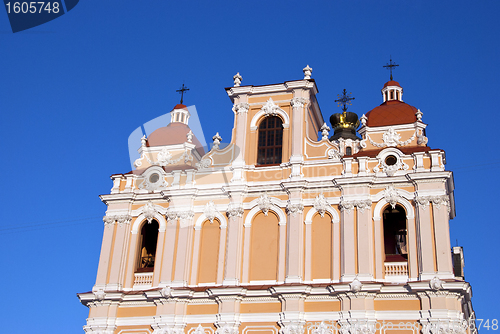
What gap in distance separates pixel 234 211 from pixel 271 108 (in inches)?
210

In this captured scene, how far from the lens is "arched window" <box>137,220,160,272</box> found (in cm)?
2731

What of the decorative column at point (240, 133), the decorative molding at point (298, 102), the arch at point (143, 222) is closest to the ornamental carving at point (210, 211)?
the decorative column at point (240, 133)

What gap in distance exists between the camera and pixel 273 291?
2364 centimetres

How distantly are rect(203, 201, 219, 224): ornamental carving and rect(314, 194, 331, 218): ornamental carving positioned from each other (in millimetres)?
4419

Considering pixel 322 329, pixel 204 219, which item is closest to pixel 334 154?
pixel 204 219

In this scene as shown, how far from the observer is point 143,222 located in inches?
1071

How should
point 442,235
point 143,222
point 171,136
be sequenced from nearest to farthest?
1. point 442,235
2. point 143,222
3. point 171,136

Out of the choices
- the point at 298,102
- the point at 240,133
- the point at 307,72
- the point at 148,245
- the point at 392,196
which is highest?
the point at 307,72

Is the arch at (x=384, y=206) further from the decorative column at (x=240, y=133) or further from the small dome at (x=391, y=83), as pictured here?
the small dome at (x=391, y=83)

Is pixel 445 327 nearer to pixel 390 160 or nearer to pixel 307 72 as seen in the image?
pixel 390 160

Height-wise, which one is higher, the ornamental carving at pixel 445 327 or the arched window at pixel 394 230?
the arched window at pixel 394 230

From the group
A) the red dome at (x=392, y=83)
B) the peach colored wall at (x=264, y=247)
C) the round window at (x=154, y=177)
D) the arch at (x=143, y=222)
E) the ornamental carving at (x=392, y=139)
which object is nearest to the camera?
the peach colored wall at (x=264, y=247)

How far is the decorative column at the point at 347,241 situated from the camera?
2361 centimetres

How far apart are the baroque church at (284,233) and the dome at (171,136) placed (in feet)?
2.24
